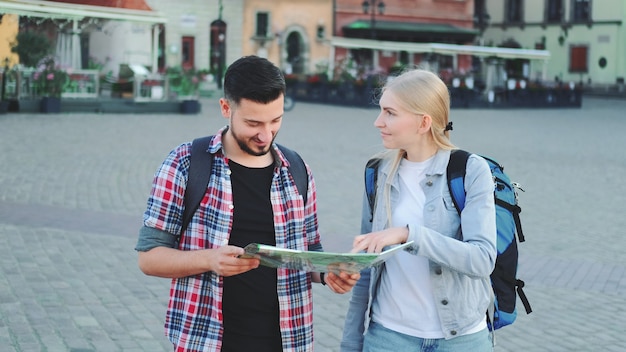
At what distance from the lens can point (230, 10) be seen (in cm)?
4719

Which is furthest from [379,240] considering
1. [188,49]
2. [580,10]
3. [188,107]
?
[580,10]

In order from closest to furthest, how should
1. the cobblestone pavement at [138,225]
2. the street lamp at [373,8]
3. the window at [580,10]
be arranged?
the cobblestone pavement at [138,225]
the street lamp at [373,8]
the window at [580,10]

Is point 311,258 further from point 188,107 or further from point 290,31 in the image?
point 290,31

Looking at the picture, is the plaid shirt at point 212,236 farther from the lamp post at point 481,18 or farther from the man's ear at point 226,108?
the lamp post at point 481,18

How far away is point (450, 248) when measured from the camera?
9.59ft

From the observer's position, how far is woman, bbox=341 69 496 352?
3014 mm

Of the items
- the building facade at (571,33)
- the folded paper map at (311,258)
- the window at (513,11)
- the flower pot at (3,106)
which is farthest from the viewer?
the window at (513,11)

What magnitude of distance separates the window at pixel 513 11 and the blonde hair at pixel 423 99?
58093mm

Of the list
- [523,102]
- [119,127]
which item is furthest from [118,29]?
[119,127]

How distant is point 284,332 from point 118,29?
36.5m

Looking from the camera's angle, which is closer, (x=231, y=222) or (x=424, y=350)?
(x=231, y=222)

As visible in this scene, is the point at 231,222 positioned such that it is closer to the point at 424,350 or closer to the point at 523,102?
the point at 424,350

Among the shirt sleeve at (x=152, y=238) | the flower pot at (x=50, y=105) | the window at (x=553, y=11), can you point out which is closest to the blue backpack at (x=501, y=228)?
the shirt sleeve at (x=152, y=238)

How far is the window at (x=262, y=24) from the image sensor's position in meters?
48.3
